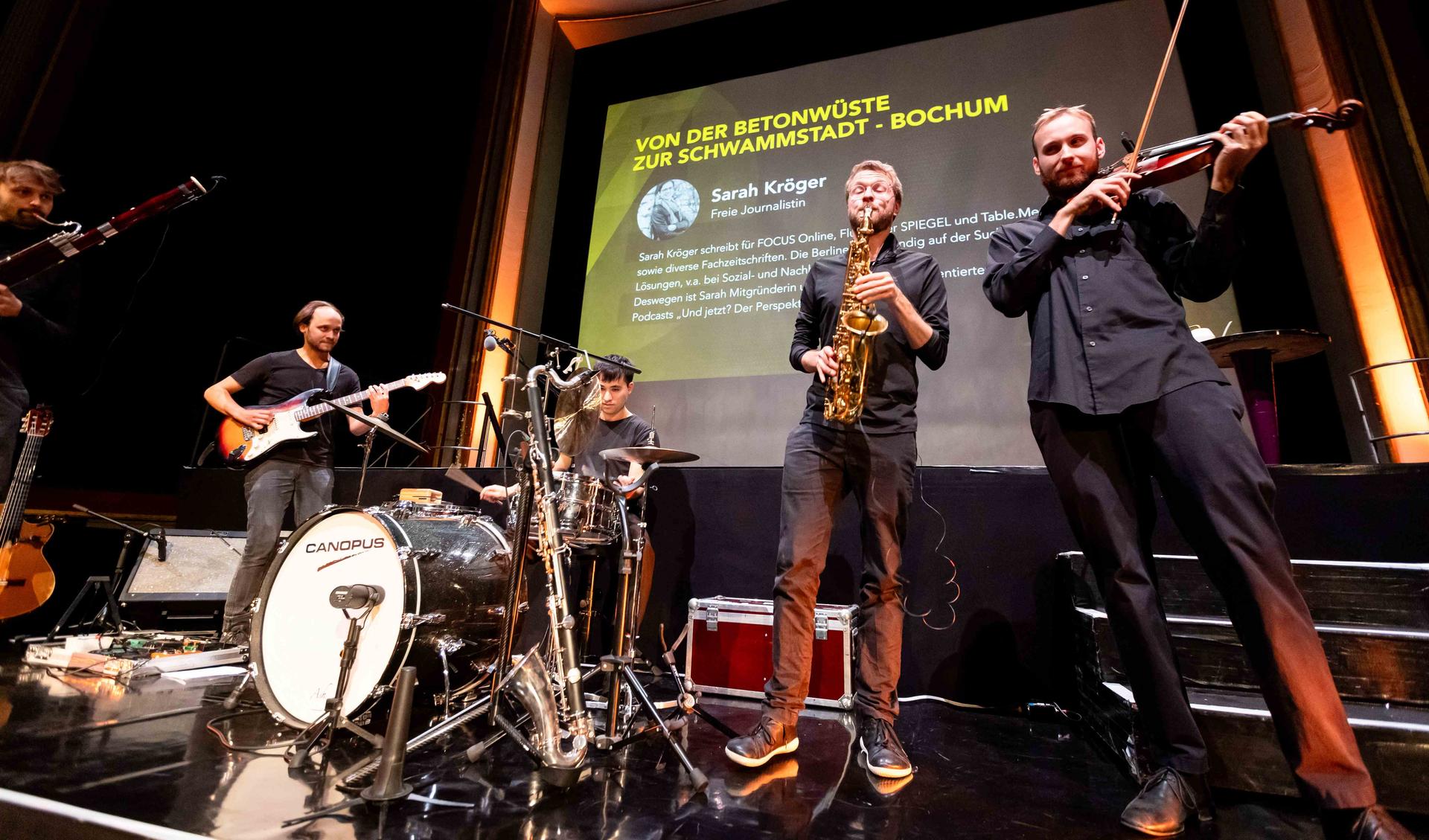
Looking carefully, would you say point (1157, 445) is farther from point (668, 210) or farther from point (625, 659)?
point (668, 210)

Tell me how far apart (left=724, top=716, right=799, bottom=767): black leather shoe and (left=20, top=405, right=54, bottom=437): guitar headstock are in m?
4.77

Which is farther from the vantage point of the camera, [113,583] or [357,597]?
[113,583]

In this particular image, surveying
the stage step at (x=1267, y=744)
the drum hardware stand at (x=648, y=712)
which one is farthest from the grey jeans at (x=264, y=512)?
the stage step at (x=1267, y=744)

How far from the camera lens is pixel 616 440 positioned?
374cm

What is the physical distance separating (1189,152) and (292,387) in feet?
15.0

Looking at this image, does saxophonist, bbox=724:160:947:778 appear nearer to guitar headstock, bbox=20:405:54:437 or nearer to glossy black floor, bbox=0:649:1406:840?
glossy black floor, bbox=0:649:1406:840

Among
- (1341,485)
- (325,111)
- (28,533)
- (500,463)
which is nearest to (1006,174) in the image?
(1341,485)

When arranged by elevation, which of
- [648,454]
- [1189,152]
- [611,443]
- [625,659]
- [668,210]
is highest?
[668,210]

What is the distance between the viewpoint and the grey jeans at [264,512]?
11.4 feet

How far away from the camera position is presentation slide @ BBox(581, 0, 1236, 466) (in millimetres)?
4767

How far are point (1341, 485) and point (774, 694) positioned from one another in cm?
284

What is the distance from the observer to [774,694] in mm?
2137

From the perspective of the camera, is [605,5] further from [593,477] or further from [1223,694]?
[1223,694]

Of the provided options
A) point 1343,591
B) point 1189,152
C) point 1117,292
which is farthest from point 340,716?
point 1343,591
